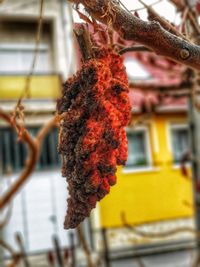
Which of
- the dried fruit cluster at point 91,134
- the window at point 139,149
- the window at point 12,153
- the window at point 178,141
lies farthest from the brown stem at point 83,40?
the window at point 178,141

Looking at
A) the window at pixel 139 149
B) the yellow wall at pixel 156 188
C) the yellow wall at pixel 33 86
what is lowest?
the yellow wall at pixel 156 188

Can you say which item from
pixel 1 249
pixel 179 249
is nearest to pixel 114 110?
pixel 1 249

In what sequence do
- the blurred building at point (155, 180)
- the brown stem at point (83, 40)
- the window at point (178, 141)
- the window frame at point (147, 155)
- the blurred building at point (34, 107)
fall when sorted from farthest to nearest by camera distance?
the window at point (178, 141) → the window frame at point (147, 155) → the blurred building at point (155, 180) → the blurred building at point (34, 107) → the brown stem at point (83, 40)

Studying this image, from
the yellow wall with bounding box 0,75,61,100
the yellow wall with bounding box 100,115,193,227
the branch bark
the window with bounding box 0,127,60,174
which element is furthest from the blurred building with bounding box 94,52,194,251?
the branch bark

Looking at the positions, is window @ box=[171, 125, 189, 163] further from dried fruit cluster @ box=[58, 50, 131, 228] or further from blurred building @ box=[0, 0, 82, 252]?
dried fruit cluster @ box=[58, 50, 131, 228]

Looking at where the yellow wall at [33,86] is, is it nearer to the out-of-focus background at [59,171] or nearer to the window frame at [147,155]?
the out-of-focus background at [59,171]

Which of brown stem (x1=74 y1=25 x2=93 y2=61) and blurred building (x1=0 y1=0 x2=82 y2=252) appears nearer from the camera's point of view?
brown stem (x1=74 y1=25 x2=93 y2=61)
